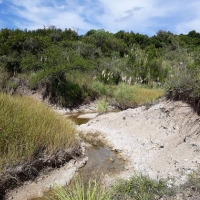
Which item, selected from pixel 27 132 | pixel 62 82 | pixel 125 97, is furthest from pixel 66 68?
pixel 27 132

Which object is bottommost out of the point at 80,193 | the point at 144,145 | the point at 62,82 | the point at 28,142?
the point at 144,145

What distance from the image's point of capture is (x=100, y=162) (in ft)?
25.8

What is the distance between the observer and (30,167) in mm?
6160

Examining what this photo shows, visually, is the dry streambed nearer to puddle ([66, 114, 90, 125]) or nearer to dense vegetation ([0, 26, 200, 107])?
puddle ([66, 114, 90, 125])

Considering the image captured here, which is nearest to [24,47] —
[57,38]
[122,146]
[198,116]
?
[57,38]

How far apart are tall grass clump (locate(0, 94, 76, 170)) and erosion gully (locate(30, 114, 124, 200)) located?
846 mm

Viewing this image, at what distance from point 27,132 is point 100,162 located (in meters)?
2.44

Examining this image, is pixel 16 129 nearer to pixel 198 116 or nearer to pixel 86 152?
pixel 86 152

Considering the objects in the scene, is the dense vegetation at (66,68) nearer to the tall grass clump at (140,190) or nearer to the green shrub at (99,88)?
the green shrub at (99,88)

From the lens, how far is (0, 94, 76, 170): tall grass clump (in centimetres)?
602

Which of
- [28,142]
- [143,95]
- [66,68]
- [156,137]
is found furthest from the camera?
[143,95]

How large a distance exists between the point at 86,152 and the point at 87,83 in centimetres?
1129

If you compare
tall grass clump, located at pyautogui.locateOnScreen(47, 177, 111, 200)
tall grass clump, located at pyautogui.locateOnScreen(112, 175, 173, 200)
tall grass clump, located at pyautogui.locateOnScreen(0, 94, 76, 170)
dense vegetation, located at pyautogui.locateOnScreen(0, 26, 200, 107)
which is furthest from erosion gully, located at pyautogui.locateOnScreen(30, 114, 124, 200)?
dense vegetation, located at pyautogui.locateOnScreen(0, 26, 200, 107)

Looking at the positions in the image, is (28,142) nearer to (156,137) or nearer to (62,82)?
(156,137)
